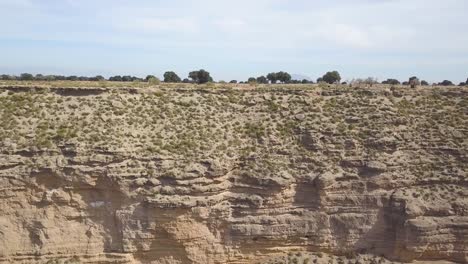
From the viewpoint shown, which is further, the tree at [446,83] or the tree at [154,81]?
the tree at [446,83]

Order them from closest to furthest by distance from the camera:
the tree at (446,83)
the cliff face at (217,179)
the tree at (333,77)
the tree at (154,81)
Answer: the cliff face at (217,179) → the tree at (154,81) → the tree at (446,83) → the tree at (333,77)

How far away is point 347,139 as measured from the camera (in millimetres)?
32312

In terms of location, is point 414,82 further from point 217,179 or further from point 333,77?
point 217,179

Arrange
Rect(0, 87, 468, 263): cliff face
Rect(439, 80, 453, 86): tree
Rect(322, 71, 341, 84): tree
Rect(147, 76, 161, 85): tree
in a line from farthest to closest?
Rect(322, 71, 341, 84): tree, Rect(439, 80, 453, 86): tree, Rect(147, 76, 161, 85): tree, Rect(0, 87, 468, 263): cliff face

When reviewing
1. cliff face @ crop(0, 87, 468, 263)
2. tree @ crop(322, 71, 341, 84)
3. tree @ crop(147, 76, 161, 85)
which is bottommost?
cliff face @ crop(0, 87, 468, 263)

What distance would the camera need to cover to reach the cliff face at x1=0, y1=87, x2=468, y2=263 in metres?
28.6

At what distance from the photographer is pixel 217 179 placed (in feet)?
97.9

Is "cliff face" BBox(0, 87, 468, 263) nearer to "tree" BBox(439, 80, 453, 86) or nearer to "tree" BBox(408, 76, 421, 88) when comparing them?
"tree" BBox(408, 76, 421, 88)

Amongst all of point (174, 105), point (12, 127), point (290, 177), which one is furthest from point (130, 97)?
point (290, 177)

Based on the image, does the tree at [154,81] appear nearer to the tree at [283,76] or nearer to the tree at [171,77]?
the tree at [171,77]

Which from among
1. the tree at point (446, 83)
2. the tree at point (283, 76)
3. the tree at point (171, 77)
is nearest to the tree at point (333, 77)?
the tree at point (283, 76)

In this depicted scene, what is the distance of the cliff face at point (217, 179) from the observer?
28.6 m

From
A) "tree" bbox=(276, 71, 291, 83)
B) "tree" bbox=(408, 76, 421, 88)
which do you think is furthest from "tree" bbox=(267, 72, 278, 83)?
"tree" bbox=(408, 76, 421, 88)

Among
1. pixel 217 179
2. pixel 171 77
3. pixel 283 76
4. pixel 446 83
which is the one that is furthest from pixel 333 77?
pixel 217 179
